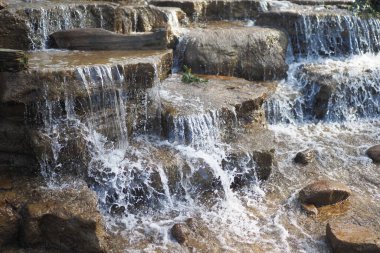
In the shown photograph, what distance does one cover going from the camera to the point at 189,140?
5.84 metres

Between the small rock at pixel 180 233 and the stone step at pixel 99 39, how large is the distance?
127 inches

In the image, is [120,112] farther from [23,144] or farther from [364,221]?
[364,221]

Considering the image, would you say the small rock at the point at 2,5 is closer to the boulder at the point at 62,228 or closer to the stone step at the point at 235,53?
the stone step at the point at 235,53

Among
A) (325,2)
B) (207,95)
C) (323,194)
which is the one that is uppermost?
(325,2)

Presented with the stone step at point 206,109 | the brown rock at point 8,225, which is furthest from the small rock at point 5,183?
the stone step at point 206,109

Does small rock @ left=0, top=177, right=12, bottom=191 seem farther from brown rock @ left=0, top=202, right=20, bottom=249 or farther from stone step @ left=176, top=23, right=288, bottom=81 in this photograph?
stone step @ left=176, top=23, right=288, bottom=81

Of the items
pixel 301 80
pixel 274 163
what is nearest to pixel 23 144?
pixel 274 163

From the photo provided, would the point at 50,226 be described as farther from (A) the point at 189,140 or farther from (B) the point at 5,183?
(A) the point at 189,140

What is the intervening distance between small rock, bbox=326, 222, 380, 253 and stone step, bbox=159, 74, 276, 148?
6.50ft

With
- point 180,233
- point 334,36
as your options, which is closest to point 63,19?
point 180,233

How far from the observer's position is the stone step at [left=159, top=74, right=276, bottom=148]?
5.86 meters

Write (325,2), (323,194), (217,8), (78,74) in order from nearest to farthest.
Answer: (78,74)
(323,194)
(217,8)
(325,2)

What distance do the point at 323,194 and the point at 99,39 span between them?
4.15 meters

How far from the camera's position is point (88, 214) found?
14.7 feet
